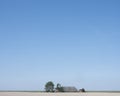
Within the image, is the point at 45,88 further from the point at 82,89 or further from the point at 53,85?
Answer: the point at 82,89

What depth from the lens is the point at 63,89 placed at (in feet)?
531

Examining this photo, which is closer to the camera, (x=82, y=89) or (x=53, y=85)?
(x=82, y=89)

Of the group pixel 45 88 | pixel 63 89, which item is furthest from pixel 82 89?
pixel 45 88

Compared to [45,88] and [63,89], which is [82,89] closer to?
[63,89]

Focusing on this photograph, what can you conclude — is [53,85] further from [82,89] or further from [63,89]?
[82,89]

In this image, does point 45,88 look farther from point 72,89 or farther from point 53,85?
point 72,89

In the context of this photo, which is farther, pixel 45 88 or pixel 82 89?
pixel 45 88

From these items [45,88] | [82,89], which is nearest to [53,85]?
[45,88]

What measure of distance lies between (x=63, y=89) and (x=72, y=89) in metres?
9.59

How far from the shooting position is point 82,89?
154 meters

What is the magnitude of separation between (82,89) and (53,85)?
20.6m

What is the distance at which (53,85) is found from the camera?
543 feet

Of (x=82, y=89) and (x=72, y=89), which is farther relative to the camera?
(x=72, y=89)

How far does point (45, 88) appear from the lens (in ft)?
551
